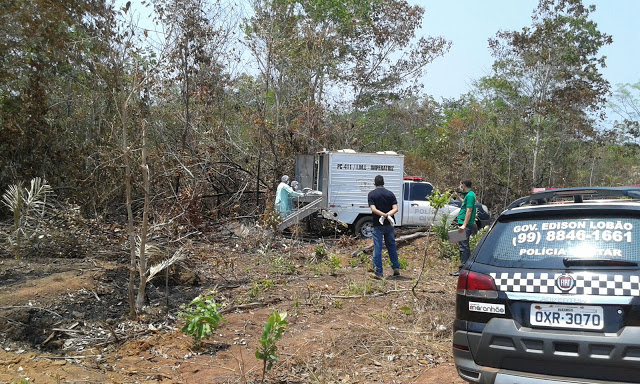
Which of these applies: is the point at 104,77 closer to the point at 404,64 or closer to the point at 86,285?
the point at 86,285

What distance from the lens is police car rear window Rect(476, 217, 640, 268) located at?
348 centimetres

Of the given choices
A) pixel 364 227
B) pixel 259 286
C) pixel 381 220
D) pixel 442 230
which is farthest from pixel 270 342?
pixel 364 227

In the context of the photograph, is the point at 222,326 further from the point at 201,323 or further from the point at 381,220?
the point at 381,220

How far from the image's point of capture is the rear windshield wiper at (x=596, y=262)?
338 cm

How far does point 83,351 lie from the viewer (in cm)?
557

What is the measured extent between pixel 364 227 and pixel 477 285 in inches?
440

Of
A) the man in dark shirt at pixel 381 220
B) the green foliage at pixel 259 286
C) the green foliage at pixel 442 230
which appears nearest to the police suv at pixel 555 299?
the green foliage at pixel 259 286

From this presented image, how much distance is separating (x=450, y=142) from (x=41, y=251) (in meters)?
17.7

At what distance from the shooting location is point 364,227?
14.9m

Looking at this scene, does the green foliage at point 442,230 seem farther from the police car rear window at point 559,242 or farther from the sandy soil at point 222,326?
the police car rear window at point 559,242

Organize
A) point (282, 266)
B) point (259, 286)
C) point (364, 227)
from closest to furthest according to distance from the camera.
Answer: point (259, 286), point (282, 266), point (364, 227)

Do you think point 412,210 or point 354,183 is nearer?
point 354,183

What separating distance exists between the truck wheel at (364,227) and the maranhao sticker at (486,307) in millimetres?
11013

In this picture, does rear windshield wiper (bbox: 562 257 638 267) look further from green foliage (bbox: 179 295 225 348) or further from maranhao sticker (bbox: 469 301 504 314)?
green foliage (bbox: 179 295 225 348)
